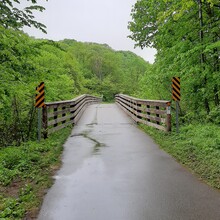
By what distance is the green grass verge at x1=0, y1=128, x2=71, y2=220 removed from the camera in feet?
11.9

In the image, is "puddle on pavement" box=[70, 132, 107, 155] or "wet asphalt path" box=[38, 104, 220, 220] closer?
"wet asphalt path" box=[38, 104, 220, 220]

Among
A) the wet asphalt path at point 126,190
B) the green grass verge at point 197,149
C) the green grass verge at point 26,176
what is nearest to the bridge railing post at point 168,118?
the green grass verge at point 197,149

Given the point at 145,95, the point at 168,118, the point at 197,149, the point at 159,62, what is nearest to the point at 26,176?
the point at 197,149

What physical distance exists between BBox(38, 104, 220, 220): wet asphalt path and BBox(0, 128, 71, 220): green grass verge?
7.2 inches

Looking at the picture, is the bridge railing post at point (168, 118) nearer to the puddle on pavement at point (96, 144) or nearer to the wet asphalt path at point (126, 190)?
the wet asphalt path at point (126, 190)

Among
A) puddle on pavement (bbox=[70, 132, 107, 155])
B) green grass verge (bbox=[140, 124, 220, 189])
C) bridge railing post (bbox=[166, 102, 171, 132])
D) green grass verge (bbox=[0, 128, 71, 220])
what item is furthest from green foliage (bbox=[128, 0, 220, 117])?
green grass verge (bbox=[0, 128, 71, 220])

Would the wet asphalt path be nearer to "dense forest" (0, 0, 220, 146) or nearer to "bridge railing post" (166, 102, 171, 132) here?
"bridge railing post" (166, 102, 171, 132)

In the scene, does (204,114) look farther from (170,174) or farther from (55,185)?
(55,185)

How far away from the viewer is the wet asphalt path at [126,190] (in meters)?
3.48

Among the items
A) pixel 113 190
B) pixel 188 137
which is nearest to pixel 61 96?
pixel 188 137

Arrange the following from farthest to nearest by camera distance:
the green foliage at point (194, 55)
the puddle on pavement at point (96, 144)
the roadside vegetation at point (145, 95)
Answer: the green foliage at point (194, 55) < the puddle on pavement at point (96, 144) < the roadside vegetation at point (145, 95)

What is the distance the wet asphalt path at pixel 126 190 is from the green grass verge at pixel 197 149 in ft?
0.70

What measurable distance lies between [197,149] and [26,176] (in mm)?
3743

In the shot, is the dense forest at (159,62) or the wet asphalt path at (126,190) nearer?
the wet asphalt path at (126,190)
